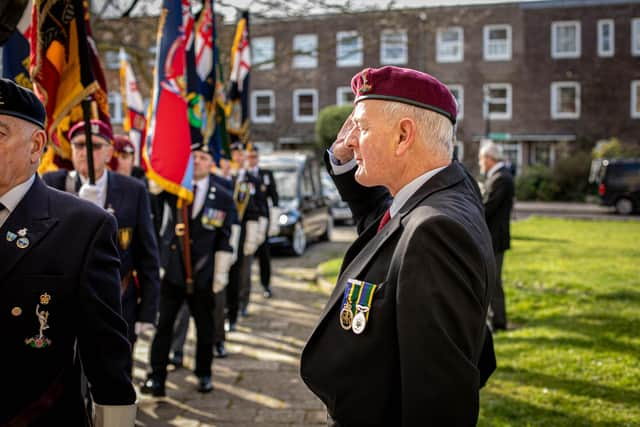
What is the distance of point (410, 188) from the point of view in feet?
7.40

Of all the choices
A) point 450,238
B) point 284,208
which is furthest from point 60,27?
point 284,208

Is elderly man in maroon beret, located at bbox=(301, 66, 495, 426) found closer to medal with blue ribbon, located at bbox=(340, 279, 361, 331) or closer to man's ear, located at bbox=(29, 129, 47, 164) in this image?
medal with blue ribbon, located at bbox=(340, 279, 361, 331)

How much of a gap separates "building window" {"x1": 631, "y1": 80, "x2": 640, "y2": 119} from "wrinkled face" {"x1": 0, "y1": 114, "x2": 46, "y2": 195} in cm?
4105

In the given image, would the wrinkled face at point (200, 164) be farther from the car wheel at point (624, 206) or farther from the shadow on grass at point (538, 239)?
the car wheel at point (624, 206)

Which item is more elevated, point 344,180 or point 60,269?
point 344,180

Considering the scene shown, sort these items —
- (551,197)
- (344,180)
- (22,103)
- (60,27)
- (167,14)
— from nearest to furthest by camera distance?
(22,103) → (344,180) → (60,27) → (167,14) → (551,197)

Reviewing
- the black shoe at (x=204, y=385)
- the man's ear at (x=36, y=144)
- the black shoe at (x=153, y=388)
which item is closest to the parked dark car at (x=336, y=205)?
the black shoe at (x=204, y=385)

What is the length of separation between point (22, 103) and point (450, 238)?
5.20 ft

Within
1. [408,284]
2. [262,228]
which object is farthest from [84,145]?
[262,228]

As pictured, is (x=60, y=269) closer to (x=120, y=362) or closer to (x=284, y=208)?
(x=120, y=362)

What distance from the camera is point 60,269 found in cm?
232

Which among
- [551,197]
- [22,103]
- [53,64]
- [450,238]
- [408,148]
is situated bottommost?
[551,197]

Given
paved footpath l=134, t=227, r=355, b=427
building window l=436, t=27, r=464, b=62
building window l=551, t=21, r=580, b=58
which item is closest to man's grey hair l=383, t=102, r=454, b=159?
paved footpath l=134, t=227, r=355, b=427

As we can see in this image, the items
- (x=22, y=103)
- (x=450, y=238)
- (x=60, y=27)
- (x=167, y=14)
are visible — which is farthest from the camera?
(x=167, y=14)
